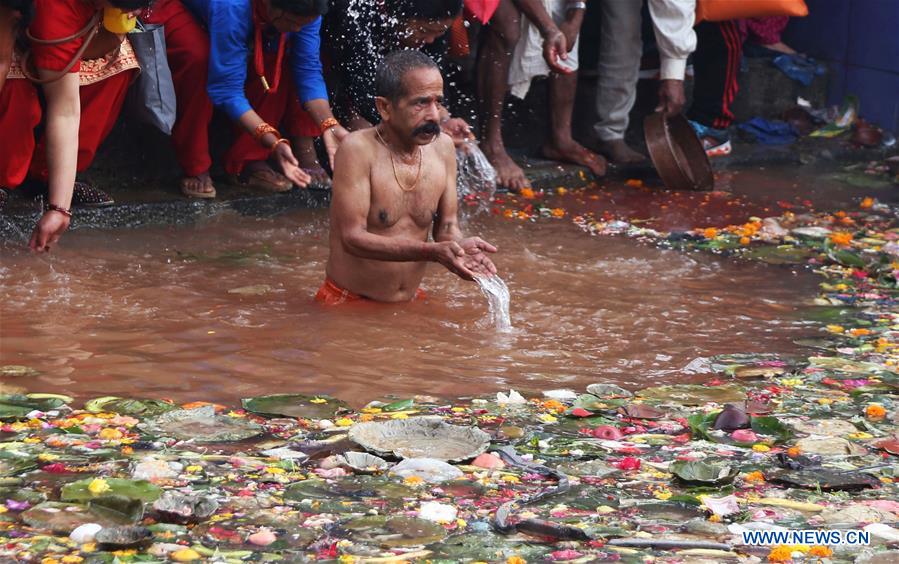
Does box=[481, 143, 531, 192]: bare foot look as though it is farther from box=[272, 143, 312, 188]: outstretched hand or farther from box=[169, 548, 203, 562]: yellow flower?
box=[169, 548, 203, 562]: yellow flower

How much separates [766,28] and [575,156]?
2.18 m

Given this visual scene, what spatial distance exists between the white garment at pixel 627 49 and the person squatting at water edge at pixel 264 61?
249 cm

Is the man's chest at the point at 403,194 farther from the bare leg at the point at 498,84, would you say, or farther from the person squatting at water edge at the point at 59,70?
the bare leg at the point at 498,84

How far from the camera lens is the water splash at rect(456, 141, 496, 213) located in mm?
7773

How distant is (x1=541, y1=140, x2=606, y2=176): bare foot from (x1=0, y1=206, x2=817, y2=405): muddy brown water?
139cm

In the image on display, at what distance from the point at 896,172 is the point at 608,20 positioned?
220 cm

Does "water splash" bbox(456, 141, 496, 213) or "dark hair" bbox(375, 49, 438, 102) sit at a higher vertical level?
"dark hair" bbox(375, 49, 438, 102)

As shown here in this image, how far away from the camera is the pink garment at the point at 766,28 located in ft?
31.8

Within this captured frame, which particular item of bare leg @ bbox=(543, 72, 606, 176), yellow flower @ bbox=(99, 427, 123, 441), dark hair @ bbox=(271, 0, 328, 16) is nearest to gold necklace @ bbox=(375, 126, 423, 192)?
dark hair @ bbox=(271, 0, 328, 16)

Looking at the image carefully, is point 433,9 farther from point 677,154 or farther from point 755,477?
point 755,477

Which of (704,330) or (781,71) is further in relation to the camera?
(781,71)

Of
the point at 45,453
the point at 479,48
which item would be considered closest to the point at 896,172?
the point at 479,48

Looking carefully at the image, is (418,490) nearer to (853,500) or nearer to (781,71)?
(853,500)

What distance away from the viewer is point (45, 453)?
3.66 meters
